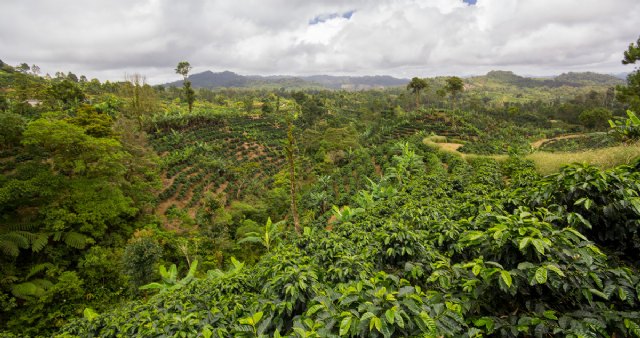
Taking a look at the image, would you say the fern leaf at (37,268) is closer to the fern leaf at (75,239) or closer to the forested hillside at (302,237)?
the forested hillside at (302,237)

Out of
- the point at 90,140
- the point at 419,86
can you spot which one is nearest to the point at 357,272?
the point at 90,140

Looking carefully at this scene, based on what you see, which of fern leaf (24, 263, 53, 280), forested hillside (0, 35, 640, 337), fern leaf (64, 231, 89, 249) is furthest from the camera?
fern leaf (64, 231, 89, 249)

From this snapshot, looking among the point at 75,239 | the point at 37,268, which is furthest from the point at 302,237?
the point at 37,268

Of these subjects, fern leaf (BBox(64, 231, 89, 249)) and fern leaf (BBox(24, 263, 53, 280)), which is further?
fern leaf (BBox(64, 231, 89, 249))

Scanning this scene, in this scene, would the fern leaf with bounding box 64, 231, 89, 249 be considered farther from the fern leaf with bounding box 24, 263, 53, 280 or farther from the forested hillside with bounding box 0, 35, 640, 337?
the fern leaf with bounding box 24, 263, 53, 280

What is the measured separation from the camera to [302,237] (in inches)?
201

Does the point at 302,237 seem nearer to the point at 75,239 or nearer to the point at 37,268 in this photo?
the point at 75,239

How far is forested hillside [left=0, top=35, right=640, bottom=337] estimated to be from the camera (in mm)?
2348

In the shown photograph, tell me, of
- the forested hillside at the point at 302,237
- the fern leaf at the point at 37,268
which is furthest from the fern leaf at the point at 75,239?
the fern leaf at the point at 37,268

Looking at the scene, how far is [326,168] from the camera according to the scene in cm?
2388

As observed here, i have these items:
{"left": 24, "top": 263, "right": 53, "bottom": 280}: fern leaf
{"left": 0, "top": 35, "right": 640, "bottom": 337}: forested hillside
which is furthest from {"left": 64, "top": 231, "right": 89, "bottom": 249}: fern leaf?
{"left": 24, "top": 263, "right": 53, "bottom": 280}: fern leaf

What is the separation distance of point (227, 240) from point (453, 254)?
34.6 feet

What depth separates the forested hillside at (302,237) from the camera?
2348 millimetres

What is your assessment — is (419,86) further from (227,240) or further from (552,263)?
(552,263)
